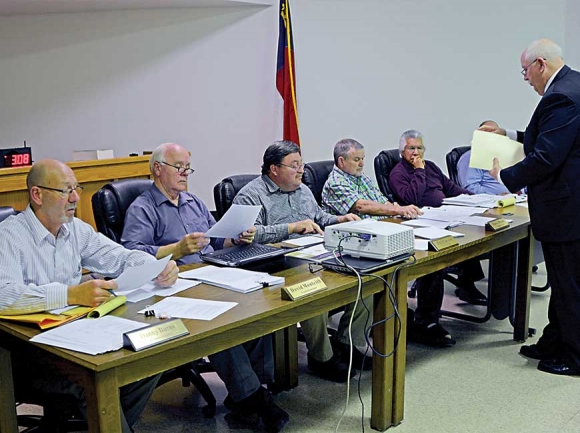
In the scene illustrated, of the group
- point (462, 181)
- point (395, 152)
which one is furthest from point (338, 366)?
point (462, 181)

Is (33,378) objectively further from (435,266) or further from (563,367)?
(563,367)

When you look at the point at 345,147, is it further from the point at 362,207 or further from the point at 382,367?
the point at 382,367

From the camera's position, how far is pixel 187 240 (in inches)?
90.2

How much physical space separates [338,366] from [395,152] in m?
1.71

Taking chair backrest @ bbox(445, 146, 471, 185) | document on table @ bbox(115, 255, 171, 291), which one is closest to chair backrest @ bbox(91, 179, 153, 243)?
document on table @ bbox(115, 255, 171, 291)

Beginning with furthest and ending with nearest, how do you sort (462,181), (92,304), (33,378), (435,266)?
(462,181) < (435,266) < (33,378) < (92,304)

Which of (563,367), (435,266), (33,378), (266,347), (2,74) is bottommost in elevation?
(563,367)

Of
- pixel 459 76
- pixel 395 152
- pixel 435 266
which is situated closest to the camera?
pixel 435 266

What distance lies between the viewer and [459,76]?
5418 millimetres

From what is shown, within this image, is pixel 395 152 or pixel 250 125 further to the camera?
pixel 250 125

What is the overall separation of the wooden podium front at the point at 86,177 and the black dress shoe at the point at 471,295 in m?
2.58

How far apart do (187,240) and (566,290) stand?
1731 millimetres

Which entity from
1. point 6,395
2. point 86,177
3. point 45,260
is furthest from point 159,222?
point 86,177

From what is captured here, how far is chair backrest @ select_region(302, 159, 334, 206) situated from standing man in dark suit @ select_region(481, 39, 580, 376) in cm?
103
